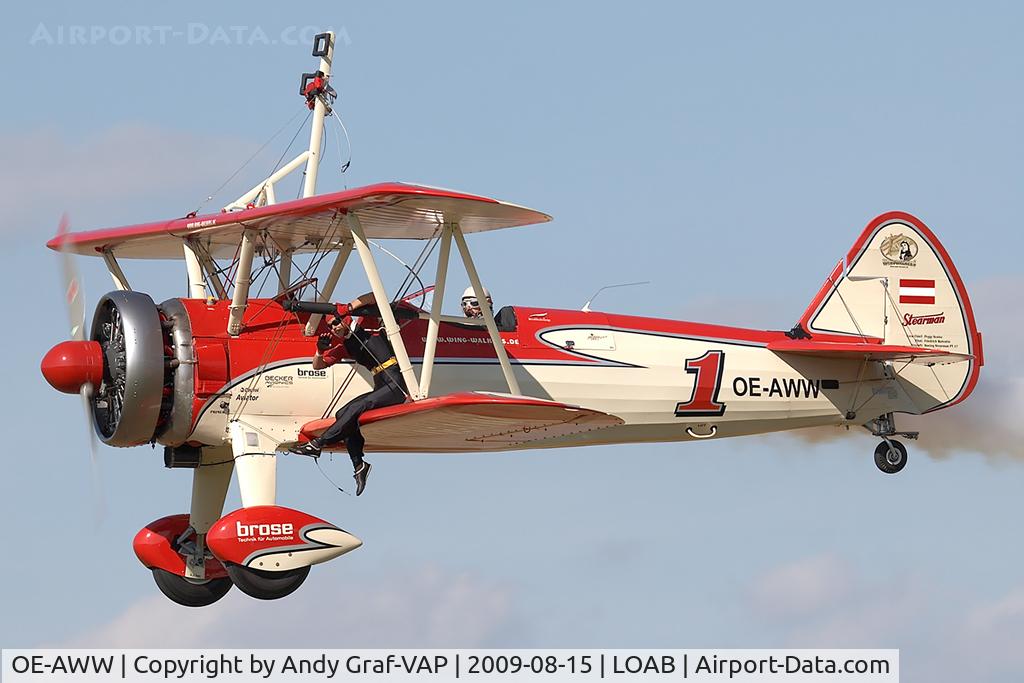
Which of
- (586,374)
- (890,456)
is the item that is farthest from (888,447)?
(586,374)

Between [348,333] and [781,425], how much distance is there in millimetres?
4785

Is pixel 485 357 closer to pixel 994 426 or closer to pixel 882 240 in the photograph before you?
pixel 882 240

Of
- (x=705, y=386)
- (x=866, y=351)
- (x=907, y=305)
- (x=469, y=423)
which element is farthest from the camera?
(x=907, y=305)

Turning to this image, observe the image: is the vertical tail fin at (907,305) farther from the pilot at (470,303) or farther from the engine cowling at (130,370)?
the engine cowling at (130,370)

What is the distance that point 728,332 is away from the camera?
17.4 metres

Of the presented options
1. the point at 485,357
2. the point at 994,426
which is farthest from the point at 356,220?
the point at 994,426

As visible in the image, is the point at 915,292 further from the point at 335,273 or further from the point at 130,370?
the point at 130,370

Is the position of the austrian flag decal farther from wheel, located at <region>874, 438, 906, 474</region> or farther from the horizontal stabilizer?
wheel, located at <region>874, 438, 906, 474</region>

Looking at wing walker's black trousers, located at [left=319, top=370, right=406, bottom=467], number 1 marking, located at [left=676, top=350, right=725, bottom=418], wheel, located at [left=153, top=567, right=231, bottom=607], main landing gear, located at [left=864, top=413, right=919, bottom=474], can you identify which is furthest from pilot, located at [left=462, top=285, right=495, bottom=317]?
main landing gear, located at [left=864, top=413, right=919, bottom=474]

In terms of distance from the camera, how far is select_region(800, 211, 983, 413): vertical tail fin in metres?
18.2

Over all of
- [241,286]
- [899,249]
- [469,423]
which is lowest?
[469,423]

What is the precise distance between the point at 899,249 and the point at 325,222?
6.40 meters

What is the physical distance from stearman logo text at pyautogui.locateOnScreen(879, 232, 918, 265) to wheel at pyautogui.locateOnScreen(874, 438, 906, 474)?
6.08 ft

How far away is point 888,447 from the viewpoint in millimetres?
18141
